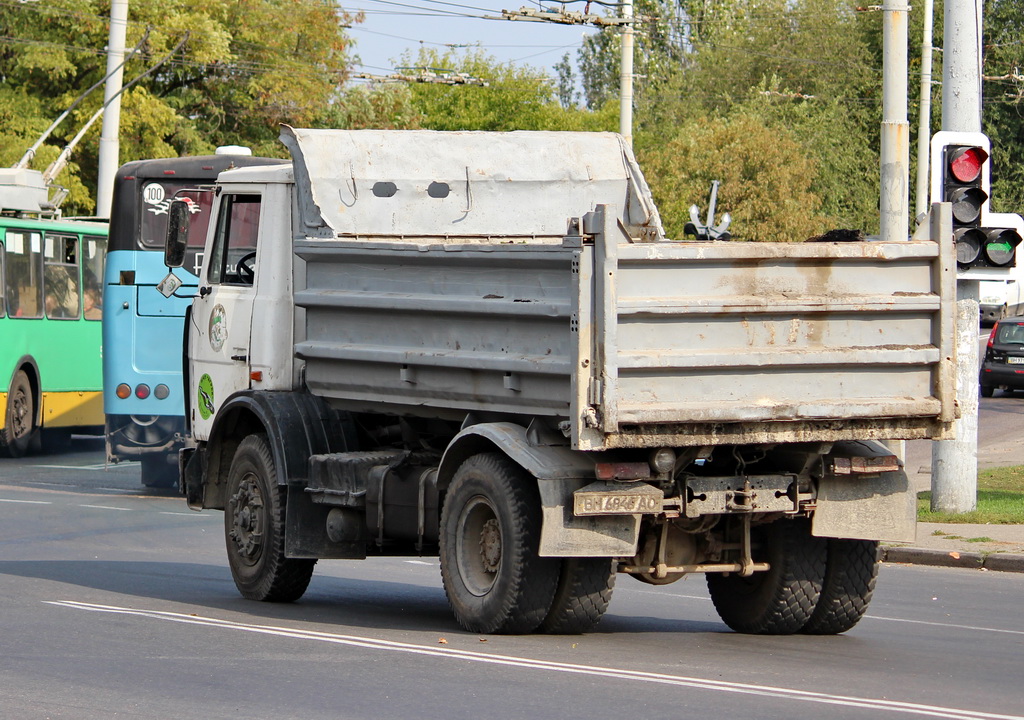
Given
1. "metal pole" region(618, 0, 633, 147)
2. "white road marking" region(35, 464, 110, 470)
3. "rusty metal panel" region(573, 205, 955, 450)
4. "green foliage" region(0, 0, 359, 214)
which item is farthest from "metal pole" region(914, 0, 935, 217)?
"rusty metal panel" region(573, 205, 955, 450)

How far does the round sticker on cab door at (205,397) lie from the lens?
12211mm

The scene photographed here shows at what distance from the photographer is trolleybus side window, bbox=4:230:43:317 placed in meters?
25.0

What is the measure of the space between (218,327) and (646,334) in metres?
4.21

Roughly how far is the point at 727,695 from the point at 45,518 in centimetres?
1094

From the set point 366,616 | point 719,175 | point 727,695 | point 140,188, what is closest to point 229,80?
point 719,175

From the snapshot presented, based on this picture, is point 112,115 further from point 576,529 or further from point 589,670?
point 589,670

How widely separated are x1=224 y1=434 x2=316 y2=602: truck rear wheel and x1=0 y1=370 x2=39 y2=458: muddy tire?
1396 centimetres

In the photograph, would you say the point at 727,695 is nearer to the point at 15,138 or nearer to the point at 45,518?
the point at 45,518

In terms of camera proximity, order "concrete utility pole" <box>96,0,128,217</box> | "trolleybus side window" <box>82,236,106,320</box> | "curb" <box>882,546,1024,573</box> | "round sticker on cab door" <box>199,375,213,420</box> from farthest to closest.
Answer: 1. "concrete utility pole" <box>96,0,128,217</box>
2. "trolleybus side window" <box>82,236,106,320</box>
3. "curb" <box>882,546,1024,573</box>
4. "round sticker on cab door" <box>199,375,213,420</box>

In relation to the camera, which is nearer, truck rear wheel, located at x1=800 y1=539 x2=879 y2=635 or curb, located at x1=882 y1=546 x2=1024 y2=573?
truck rear wheel, located at x1=800 y1=539 x2=879 y2=635

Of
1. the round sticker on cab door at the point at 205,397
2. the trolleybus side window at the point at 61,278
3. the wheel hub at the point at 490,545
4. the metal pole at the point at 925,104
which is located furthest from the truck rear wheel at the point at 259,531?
the metal pole at the point at 925,104

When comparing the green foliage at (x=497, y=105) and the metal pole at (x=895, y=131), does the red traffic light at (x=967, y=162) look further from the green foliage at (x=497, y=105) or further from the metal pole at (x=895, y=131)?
the green foliage at (x=497, y=105)

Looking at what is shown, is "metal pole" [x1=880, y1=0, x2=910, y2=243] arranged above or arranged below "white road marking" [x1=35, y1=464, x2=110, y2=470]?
above

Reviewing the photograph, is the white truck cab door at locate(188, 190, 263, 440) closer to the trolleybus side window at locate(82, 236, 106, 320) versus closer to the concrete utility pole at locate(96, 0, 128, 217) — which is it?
the trolleybus side window at locate(82, 236, 106, 320)
